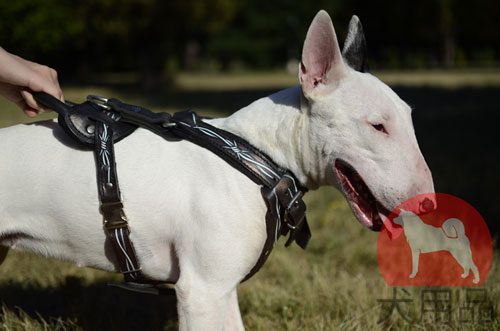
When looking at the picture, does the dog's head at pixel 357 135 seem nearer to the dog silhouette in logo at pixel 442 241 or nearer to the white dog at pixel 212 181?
the white dog at pixel 212 181

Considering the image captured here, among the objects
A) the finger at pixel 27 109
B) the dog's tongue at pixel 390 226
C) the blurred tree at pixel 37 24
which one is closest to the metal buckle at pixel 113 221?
the finger at pixel 27 109

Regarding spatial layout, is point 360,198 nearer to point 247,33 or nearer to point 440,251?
point 440,251

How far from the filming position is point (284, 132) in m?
1.86

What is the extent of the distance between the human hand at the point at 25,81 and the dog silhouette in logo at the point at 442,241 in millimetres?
2219

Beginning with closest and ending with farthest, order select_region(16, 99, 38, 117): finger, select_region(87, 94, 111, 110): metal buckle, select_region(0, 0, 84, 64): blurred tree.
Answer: select_region(87, 94, 111, 110): metal buckle < select_region(16, 99, 38, 117): finger < select_region(0, 0, 84, 64): blurred tree

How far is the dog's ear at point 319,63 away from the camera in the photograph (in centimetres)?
176

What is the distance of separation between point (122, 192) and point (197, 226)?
32 centimetres

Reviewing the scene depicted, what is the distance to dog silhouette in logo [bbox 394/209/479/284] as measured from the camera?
3.14 meters

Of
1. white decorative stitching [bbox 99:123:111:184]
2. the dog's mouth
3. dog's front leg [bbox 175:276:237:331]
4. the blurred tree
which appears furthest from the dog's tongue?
the blurred tree

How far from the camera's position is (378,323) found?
8.60ft

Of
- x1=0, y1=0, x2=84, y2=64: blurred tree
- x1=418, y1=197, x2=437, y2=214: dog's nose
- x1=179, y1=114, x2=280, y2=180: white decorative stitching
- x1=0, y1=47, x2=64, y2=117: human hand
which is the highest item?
x1=0, y1=0, x2=84, y2=64: blurred tree

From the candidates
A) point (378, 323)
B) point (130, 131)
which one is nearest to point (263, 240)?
point (130, 131)

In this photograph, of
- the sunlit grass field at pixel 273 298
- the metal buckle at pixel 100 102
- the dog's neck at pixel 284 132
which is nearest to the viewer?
the dog's neck at pixel 284 132

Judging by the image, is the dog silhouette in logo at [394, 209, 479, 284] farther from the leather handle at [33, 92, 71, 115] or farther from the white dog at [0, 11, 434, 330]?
the leather handle at [33, 92, 71, 115]
